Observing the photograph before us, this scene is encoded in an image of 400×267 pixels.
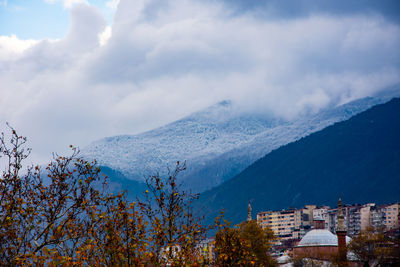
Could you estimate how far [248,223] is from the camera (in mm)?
80312

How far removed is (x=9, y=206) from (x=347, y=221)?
576ft

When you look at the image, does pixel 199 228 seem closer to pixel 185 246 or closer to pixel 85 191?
pixel 185 246

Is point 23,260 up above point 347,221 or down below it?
below

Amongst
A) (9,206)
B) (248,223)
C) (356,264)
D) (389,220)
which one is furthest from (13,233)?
(389,220)

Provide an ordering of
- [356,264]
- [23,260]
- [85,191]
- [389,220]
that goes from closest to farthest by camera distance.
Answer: [23,260] → [85,191] → [356,264] → [389,220]

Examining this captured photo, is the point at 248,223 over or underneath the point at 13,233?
over

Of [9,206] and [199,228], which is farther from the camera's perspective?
[199,228]

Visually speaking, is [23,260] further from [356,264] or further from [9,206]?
[356,264]

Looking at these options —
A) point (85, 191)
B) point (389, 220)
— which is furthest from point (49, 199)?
point (389, 220)

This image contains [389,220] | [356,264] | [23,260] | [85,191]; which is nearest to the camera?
[23,260]

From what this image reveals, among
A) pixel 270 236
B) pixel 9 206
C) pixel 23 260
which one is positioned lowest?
pixel 23 260

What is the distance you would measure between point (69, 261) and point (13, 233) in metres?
2.51

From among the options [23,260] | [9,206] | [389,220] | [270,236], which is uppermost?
[389,220]

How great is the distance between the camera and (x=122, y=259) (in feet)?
89.4
